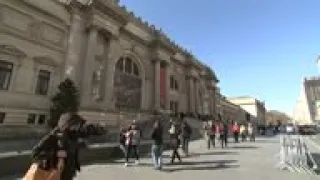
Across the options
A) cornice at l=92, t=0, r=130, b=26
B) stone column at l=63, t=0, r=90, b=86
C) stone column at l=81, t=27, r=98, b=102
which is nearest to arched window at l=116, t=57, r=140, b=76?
cornice at l=92, t=0, r=130, b=26

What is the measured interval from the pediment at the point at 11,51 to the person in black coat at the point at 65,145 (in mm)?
18626

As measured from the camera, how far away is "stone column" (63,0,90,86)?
80.1 ft

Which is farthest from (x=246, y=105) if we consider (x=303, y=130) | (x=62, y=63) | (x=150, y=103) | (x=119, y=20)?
(x=62, y=63)

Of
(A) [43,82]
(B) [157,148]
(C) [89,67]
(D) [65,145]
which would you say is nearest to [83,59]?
(C) [89,67]

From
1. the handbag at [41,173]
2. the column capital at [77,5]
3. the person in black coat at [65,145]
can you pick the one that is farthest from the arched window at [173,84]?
the handbag at [41,173]

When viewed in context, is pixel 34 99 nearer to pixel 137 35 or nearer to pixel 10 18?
pixel 10 18

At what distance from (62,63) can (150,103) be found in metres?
14.2

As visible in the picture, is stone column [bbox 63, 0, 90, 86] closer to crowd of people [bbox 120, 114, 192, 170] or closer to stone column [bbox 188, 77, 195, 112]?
crowd of people [bbox 120, 114, 192, 170]

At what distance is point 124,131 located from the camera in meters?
11.6

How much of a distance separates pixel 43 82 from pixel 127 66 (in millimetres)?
11695

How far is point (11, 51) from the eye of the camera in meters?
19.7

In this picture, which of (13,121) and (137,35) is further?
(137,35)

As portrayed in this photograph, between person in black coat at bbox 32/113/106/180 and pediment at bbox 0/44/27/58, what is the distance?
1863cm

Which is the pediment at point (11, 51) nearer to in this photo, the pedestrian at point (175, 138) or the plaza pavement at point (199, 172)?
the plaza pavement at point (199, 172)
